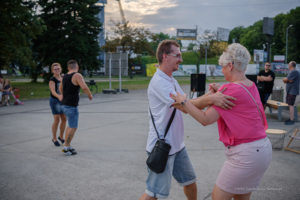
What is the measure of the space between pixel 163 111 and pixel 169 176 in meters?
0.63

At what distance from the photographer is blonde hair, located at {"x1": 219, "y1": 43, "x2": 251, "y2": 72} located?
6.79 ft

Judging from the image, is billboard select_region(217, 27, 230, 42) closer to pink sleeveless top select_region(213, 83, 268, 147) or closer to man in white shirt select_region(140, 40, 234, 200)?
man in white shirt select_region(140, 40, 234, 200)

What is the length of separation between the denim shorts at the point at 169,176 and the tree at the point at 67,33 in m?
27.6

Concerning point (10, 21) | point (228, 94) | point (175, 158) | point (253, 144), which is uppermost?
point (10, 21)

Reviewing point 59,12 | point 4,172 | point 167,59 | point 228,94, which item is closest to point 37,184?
point 4,172

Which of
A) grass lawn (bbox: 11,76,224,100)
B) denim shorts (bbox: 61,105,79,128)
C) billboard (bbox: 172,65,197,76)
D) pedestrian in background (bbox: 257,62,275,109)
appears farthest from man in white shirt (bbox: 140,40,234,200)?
billboard (bbox: 172,65,197,76)

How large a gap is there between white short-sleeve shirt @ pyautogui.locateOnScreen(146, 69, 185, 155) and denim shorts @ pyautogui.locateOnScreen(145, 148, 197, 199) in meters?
0.13

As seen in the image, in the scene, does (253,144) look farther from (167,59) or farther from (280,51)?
(280,51)

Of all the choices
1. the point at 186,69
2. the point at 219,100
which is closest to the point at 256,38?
the point at 186,69

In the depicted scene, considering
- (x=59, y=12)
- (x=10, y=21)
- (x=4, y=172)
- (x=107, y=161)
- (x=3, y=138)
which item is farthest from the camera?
(x=59, y=12)

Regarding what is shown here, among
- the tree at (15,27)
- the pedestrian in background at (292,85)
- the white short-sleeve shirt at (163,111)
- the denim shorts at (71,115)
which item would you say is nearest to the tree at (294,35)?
the tree at (15,27)

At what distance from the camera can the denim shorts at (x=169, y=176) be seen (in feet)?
7.97

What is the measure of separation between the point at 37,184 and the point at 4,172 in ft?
3.03

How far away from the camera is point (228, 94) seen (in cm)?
203
